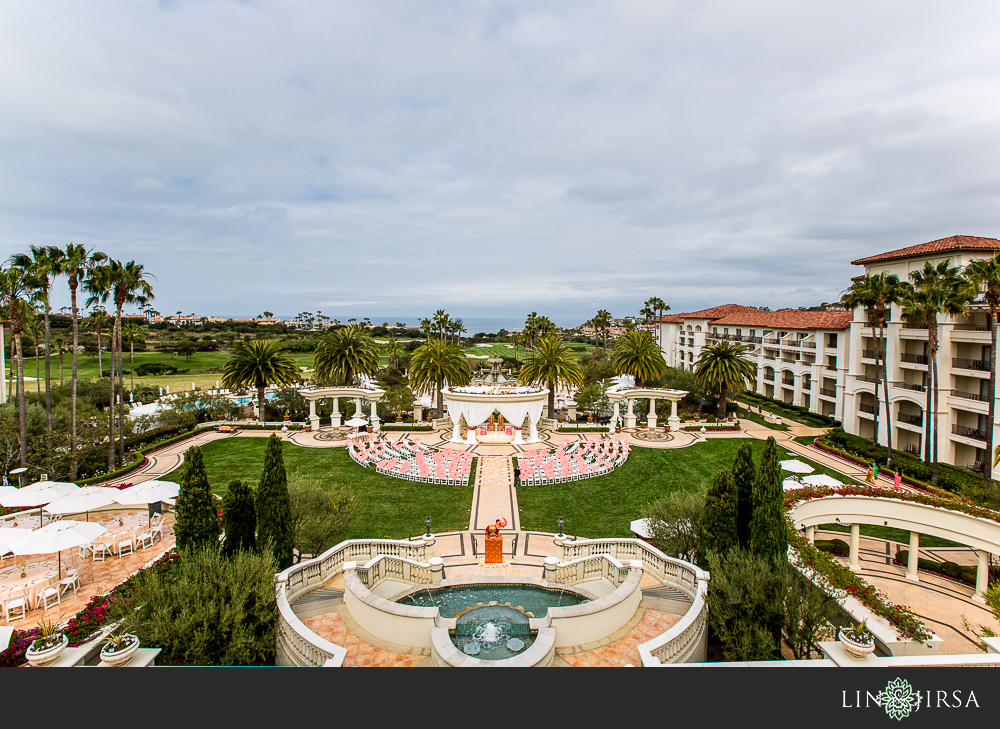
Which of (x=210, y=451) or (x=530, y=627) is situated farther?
(x=210, y=451)

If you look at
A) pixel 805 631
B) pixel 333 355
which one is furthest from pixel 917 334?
pixel 333 355

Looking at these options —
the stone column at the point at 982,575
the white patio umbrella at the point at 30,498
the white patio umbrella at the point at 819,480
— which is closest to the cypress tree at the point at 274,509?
the white patio umbrella at the point at 30,498

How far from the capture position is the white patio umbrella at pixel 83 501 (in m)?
17.8

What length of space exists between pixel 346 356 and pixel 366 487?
2196cm

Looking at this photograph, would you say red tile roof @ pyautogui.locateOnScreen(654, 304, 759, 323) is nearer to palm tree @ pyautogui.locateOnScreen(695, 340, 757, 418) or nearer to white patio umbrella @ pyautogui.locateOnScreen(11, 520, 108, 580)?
palm tree @ pyautogui.locateOnScreen(695, 340, 757, 418)

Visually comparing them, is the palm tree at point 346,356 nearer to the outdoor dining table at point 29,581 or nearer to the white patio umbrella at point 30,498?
the white patio umbrella at point 30,498

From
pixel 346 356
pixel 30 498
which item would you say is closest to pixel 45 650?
pixel 30 498

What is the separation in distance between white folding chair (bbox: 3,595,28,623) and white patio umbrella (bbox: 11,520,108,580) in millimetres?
1317

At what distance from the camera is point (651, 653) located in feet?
32.1

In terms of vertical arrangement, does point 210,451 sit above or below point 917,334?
below

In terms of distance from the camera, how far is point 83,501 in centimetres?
1850
